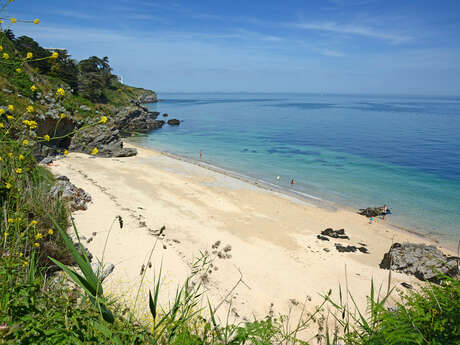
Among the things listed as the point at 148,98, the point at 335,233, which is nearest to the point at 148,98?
the point at 148,98

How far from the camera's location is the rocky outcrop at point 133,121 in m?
59.2

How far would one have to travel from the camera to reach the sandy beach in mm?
8692

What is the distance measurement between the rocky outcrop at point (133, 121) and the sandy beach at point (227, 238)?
34.7m

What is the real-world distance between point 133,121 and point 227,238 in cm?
5484

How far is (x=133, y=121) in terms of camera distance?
62312 millimetres

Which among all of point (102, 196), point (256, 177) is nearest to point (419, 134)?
point (256, 177)

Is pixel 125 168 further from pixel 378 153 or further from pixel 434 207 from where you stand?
pixel 378 153

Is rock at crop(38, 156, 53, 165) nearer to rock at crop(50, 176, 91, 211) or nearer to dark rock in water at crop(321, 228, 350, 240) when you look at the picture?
rock at crop(50, 176, 91, 211)

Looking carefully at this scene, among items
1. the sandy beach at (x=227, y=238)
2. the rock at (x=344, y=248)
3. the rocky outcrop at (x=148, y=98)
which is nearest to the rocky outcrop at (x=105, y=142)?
the sandy beach at (x=227, y=238)

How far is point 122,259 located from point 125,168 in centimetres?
1937

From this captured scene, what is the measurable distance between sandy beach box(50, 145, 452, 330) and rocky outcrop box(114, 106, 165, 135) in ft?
114

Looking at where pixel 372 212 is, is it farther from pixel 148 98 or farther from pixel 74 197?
pixel 148 98

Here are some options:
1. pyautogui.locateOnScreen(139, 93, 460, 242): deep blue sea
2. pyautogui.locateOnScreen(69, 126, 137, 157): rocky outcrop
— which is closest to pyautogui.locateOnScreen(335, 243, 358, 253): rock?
pyautogui.locateOnScreen(139, 93, 460, 242): deep blue sea

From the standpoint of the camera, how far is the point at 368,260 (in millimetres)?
13719
